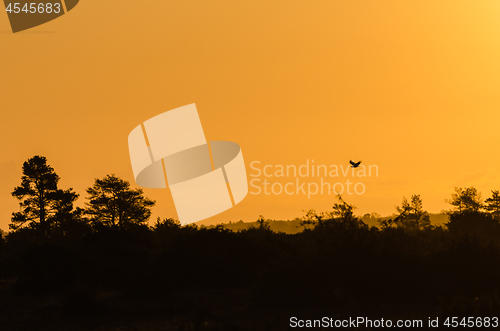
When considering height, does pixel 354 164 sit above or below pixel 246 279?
above

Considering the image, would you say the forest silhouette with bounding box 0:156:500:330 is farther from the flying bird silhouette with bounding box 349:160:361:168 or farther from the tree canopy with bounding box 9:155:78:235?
the tree canopy with bounding box 9:155:78:235

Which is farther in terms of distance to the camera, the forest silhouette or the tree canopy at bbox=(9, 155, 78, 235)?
the tree canopy at bbox=(9, 155, 78, 235)

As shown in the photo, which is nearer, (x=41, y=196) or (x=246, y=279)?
(x=246, y=279)

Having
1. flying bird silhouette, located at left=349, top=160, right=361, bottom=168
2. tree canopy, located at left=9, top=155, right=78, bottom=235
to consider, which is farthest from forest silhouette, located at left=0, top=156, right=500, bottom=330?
tree canopy, located at left=9, top=155, right=78, bottom=235

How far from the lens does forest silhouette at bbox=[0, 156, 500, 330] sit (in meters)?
19.1

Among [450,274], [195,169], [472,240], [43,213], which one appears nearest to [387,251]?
[450,274]

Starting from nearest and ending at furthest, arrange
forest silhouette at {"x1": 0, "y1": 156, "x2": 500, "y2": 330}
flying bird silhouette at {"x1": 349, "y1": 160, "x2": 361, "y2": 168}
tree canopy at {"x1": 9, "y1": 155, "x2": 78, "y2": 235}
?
forest silhouette at {"x1": 0, "y1": 156, "x2": 500, "y2": 330} → flying bird silhouette at {"x1": 349, "y1": 160, "x2": 361, "y2": 168} → tree canopy at {"x1": 9, "y1": 155, "x2": 78, "y2": 235}

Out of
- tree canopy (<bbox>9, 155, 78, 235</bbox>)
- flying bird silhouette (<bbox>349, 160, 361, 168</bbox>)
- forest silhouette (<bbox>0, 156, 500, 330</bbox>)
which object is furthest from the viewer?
tree canopy (<bbox>9, 155, 78, 235</bbox>)

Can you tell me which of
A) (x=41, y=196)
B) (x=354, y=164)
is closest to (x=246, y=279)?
(x=354, y=164)

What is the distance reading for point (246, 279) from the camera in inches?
1204

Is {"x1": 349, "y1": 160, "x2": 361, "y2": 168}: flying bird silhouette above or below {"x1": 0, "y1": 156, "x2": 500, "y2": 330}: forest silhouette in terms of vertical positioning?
above

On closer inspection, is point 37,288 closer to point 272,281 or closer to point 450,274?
point 272,281

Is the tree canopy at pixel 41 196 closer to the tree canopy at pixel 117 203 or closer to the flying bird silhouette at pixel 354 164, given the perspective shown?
the tree canopy at pixel 117 203

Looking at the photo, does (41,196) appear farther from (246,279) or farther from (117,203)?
(246,279)
